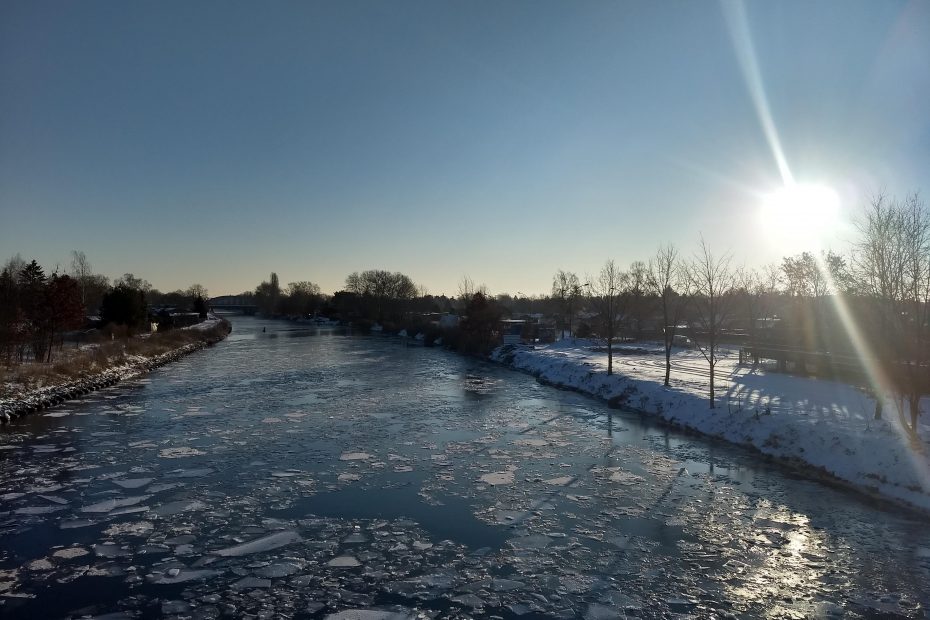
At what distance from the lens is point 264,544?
8.02m

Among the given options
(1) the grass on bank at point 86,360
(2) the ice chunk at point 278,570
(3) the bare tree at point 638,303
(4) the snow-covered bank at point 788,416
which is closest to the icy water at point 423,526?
(2) the ice chunk at point 278,570

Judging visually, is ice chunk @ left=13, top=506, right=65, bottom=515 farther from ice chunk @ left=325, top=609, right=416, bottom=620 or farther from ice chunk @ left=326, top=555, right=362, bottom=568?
ice chunk @ left=325, top=609, right=416, bottom=620

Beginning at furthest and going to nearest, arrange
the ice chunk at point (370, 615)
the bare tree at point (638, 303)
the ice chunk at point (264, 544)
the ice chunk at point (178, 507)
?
the bare tree at point (638, 303) < the ice chunk at point (178, 507) < the ice chunk at point (264, 544) < the ice chunk at point (370, 615)

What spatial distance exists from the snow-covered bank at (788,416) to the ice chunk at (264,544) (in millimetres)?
11170

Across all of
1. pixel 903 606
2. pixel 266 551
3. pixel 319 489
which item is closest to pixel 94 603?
pixel 266 551

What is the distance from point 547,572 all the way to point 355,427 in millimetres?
10060

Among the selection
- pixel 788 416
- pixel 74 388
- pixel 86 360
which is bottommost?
pixel 74 388

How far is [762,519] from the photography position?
9.38 metres

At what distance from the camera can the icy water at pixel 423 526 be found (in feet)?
21.4

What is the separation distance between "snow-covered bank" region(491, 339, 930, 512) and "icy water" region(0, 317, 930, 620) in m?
0.94

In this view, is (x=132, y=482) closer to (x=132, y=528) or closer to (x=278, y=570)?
(x=132, y=528)

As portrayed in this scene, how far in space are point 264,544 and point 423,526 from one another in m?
2.44

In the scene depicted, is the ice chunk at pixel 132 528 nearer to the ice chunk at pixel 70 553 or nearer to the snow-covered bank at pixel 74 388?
the ice chunk at pixel 70 553

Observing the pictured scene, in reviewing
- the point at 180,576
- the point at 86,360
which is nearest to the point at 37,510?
the point at 180,576
